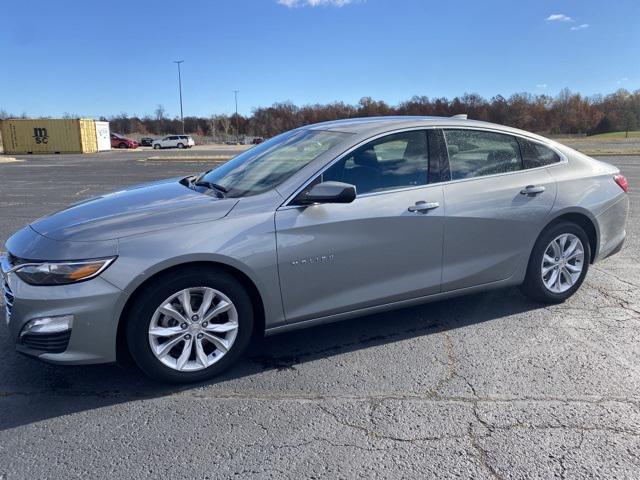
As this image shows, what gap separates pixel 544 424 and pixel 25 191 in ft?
46.4

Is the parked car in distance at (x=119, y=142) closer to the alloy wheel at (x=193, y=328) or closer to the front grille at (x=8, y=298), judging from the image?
the front grille at (x=8, y=298)

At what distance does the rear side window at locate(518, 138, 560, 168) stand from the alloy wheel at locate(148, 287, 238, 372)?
2769 mm

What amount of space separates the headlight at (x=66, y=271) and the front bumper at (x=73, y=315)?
34mm

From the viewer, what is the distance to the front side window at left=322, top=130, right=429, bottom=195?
11.6ft

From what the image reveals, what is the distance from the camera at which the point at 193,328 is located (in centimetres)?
315

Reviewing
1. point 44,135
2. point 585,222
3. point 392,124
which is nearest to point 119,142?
point 44,135

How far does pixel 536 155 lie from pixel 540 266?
37.3 inches

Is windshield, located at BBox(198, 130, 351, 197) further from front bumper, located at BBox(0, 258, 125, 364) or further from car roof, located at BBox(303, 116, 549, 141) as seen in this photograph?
front bumper, located at BBox(0, 258, 125, 364)

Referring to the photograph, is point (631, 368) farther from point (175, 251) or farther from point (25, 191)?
point (25, 191)

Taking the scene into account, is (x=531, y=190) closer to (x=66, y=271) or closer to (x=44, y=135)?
(x=66, y=271)

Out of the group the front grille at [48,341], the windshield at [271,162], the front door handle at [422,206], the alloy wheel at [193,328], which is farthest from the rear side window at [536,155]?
the front grille at [48,341]

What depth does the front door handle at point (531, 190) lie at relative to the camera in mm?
4086

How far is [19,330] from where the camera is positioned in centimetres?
291

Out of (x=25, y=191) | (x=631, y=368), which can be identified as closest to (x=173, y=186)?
(x=631, y=368)
